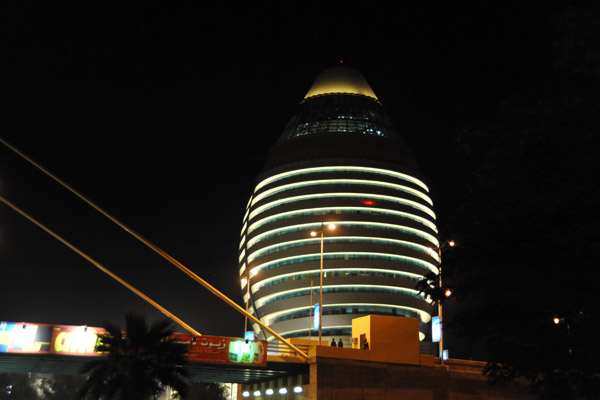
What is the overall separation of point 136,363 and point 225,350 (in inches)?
394

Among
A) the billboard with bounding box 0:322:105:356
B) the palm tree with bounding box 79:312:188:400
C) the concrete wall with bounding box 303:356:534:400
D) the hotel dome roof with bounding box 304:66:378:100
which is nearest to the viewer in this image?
the palm tree with bounding box 79:312:188:400

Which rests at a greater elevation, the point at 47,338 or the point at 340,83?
the point at 340,83

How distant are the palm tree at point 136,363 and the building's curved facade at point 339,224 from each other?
7425 centimetres

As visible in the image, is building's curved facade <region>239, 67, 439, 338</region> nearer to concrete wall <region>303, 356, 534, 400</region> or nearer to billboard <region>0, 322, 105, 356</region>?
concrete wall <region>303, 356, 534, 400</region>

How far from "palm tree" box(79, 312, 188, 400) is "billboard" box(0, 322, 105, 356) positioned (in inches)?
264

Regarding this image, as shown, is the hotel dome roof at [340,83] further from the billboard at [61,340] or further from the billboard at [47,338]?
the billboard at [47,338]

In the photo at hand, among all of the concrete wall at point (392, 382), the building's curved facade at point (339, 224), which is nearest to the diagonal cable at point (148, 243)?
the concrete wall at point (392, 382)

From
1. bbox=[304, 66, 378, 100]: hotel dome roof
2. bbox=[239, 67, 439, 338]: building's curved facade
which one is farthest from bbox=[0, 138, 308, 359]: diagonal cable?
bbox=[304, 66, 378, 100]: hotel dome roof

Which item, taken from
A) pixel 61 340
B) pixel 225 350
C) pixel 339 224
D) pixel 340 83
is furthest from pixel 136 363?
pixel 340 83

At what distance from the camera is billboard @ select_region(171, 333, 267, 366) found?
1328 inches

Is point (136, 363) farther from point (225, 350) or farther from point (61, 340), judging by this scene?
Answer: point (225, 350)

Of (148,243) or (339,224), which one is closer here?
(148,243)

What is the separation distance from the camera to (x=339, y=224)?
10469 cm

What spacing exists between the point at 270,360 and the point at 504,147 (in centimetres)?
2302
